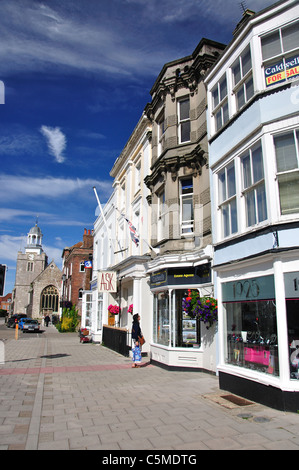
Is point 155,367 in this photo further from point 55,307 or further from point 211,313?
point 55,307

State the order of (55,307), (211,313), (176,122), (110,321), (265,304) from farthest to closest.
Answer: (55,307), (110,321), (176,122), (211,313), (265,304)

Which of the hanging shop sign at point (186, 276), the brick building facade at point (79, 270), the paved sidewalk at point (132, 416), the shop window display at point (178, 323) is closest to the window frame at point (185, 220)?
the hanging shop sign at point (186, 276)

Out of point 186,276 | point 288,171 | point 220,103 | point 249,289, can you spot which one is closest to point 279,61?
point 220,103

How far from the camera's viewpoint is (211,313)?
10.1 metres

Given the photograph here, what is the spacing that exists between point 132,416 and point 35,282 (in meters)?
62.3

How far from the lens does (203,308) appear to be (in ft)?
33.7

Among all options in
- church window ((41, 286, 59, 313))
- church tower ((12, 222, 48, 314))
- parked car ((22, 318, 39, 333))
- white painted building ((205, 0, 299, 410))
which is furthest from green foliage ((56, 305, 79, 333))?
church tower ((12, 222, 48, 314))

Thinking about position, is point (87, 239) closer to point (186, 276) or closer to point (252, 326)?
point (186, 276)

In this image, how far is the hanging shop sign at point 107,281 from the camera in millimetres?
18812

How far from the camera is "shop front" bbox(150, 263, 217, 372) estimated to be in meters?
11.1

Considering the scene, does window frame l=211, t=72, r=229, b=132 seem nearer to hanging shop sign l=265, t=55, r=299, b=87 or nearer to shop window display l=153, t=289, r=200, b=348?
hanging shop sign l=265, t=55, r=299, b=87
